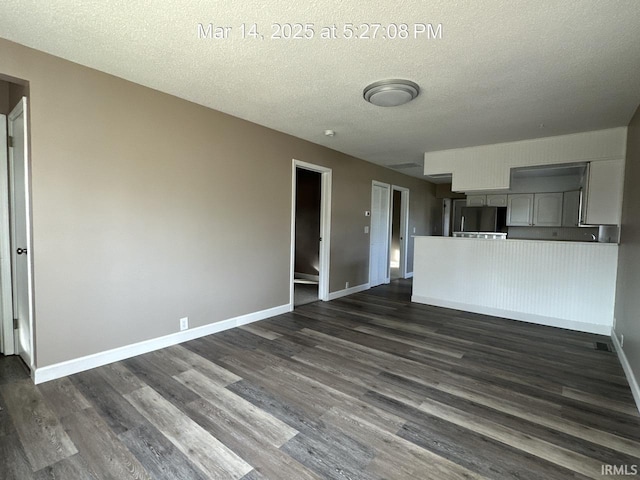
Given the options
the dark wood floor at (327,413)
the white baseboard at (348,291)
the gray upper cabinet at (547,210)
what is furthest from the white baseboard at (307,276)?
the gray upper cabinet at (547,210)

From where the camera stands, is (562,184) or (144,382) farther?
(562,184)

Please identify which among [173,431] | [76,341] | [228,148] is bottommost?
[173,431]

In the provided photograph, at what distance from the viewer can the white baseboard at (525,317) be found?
3.76 m

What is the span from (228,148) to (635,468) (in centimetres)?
408

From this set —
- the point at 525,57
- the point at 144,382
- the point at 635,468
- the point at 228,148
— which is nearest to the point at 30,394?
the point at 144,382

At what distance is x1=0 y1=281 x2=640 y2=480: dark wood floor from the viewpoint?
1635mm

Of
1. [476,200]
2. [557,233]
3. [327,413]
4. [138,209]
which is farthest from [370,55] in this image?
[557,233]

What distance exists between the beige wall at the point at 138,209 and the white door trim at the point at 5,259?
73 cm

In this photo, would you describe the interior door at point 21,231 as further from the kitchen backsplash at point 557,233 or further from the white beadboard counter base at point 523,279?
the kitchen backsplash at point 557,233

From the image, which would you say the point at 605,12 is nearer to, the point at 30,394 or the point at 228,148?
the point at 228,148

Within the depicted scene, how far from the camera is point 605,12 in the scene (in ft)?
5.63

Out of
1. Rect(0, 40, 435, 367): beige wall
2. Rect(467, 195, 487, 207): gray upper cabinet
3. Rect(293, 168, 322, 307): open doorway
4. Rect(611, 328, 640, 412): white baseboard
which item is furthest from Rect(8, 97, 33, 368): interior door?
Rect(467, 195, 487, 207): gray upper cabinet
